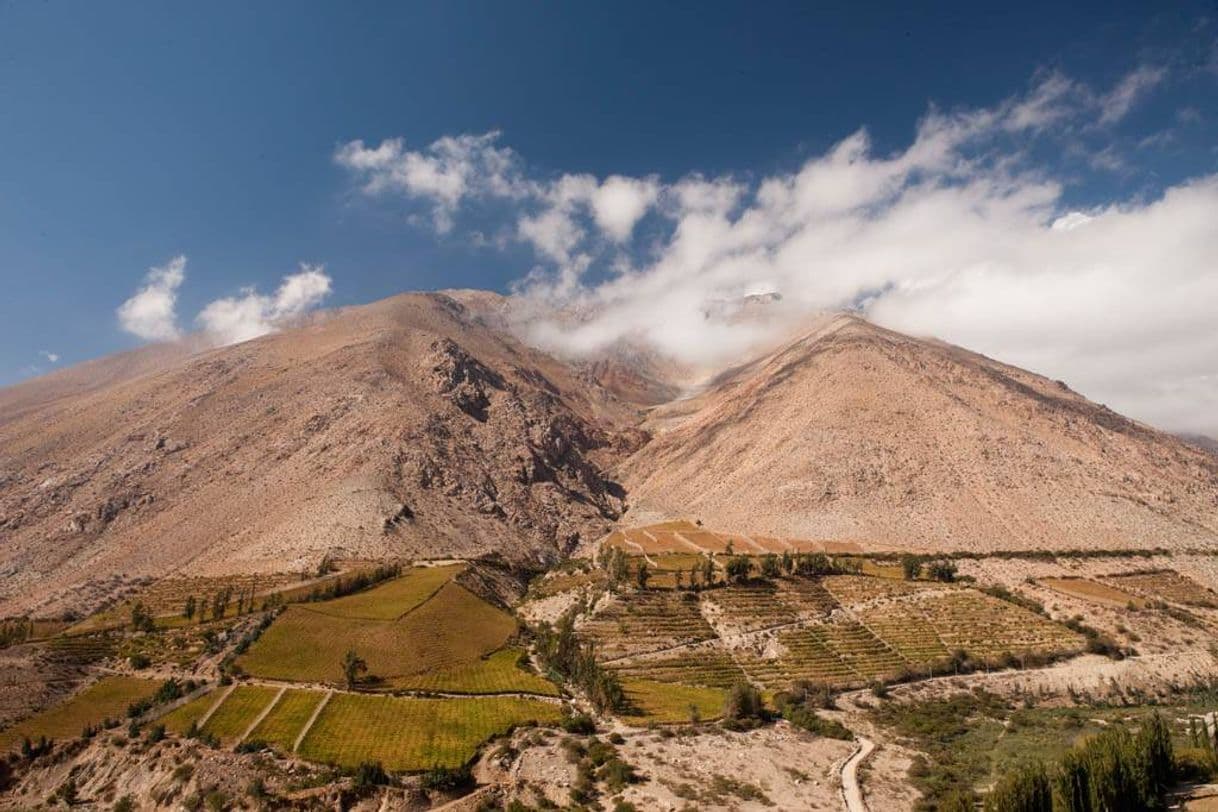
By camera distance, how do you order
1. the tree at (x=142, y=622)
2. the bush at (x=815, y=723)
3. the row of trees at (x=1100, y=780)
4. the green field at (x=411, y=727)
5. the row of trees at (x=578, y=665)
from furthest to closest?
the tree at (x=142, y=622), the row of trees at (x=578, y=665), the bush at (x=815, y=723), the green field at (x=411, y=727), the row of trees at (x=1100, y=780)

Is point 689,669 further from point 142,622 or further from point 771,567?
point 142,622

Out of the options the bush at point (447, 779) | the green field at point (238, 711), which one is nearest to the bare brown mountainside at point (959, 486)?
the bush at point (447, 779)

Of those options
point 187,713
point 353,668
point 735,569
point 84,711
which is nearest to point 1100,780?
point 353,668

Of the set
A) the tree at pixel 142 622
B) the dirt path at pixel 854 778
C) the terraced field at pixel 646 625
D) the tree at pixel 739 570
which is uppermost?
the tree at pixel 739 570

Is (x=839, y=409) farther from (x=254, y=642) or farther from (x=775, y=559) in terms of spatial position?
(x=254, y=642)

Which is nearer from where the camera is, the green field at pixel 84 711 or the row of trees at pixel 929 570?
the green field at pixel 84 711

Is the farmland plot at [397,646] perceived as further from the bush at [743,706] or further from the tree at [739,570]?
the tree at [739,570]

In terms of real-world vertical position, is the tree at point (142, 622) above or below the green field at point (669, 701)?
above

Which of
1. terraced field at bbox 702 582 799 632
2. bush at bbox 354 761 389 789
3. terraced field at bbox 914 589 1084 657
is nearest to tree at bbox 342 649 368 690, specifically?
bush at bbox 354 761 389 789
